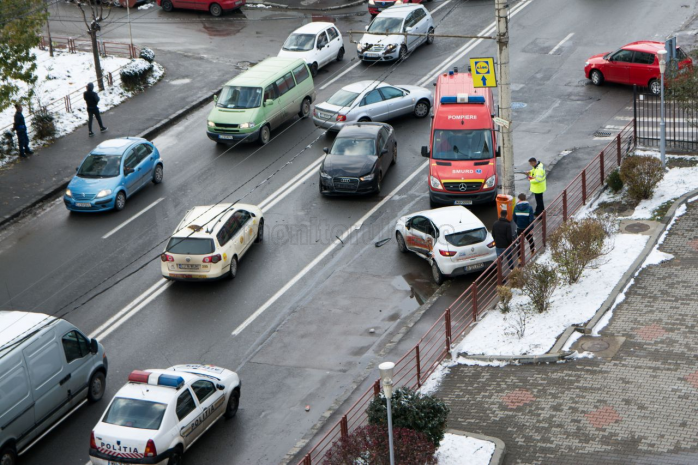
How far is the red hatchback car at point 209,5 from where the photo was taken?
4234 centimetres

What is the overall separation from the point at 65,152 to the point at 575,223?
17.8 meters

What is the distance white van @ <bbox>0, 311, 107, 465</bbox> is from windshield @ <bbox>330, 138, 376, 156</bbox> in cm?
1034

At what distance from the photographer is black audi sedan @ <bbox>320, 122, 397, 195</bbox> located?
26250mm

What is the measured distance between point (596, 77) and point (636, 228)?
12385 mm

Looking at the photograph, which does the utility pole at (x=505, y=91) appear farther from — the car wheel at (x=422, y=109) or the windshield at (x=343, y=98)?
the car wheel at (x=422, y=109)

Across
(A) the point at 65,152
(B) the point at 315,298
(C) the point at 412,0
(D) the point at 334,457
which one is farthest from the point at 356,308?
(C) the point at 412,0

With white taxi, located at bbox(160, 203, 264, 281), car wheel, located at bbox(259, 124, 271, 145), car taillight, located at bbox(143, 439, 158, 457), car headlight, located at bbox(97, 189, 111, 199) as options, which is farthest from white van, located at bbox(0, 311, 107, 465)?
car wheel, located at bbox(259, 124, 271, 145)

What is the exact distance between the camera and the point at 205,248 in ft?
73.6

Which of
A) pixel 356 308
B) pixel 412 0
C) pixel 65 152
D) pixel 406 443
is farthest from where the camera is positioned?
pixel 412 0

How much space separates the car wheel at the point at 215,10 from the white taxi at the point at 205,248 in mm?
21248

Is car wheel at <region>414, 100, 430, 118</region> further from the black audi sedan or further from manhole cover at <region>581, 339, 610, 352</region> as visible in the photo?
manhole cover at <region>581, 339, 610, 352</region>

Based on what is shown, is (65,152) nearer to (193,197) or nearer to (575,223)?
(193,197)

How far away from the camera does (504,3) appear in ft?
71.3

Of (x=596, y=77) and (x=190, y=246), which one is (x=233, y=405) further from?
(x=596, y=77)
